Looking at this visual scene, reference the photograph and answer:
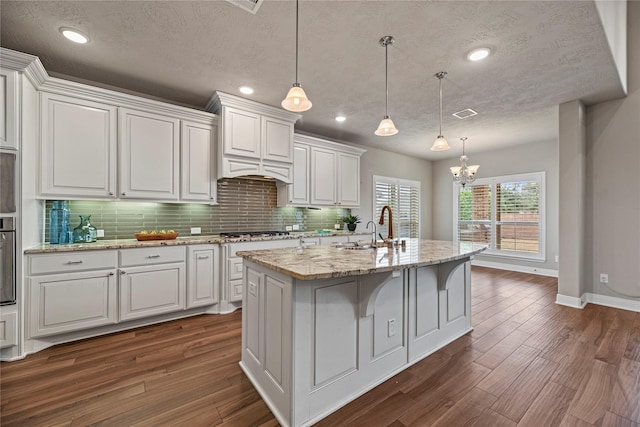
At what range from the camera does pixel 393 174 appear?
634 centimetres

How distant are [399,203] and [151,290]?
17.0ft

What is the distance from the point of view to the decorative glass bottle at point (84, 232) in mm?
2924

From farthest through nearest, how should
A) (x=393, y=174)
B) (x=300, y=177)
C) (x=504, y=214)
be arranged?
(x=393, y=174)
(x=504, y=214)
(x=300, y=177)

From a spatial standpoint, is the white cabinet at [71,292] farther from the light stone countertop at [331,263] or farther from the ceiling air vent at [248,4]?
the ceiling air vent at [248,4]

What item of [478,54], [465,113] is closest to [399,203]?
[465,113]

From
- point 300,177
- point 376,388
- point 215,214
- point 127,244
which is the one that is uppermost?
point 300,177

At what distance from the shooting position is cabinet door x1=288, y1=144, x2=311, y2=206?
4.29 m

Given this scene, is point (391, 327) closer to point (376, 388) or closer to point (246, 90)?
point (376, 388)

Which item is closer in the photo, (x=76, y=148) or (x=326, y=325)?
(x=326, y=325)

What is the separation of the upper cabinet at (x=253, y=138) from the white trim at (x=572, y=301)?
13.3 feet

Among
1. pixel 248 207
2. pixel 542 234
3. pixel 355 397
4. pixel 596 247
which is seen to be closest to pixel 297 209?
pixel 248 207

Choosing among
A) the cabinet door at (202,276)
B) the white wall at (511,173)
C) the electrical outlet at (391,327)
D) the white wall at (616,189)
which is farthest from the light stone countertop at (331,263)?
the white wall at (511,173)

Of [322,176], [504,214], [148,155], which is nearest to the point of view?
[148,155]

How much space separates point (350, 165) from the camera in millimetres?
5090
